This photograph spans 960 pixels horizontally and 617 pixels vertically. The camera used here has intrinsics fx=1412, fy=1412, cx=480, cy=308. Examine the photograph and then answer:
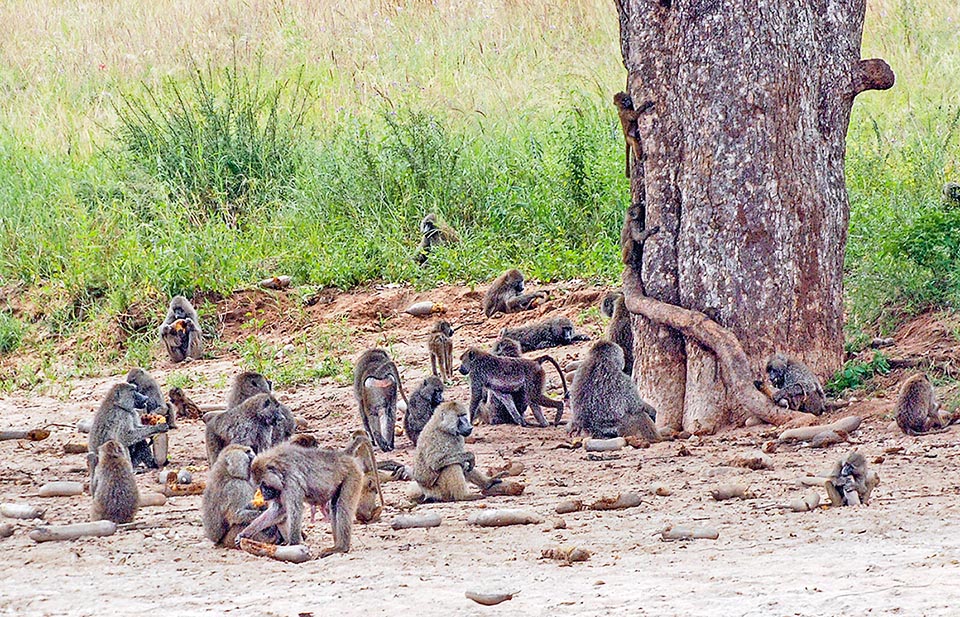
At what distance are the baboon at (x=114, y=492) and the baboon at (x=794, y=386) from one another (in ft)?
13.5

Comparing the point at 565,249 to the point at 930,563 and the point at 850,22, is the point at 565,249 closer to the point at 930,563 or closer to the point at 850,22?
the point at 850,22

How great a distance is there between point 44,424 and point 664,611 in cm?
734

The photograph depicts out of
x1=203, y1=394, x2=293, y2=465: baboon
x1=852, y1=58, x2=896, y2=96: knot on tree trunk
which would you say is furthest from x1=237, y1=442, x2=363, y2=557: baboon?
x1=852, y1=58, x2=896, y2=96: knot on tree trunk

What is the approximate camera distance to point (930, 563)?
5438mm

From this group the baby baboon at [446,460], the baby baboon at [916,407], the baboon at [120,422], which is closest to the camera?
the baby baboon at [446,460]

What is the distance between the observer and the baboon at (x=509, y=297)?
42.6ft

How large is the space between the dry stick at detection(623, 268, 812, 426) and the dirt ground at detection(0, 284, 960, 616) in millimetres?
178

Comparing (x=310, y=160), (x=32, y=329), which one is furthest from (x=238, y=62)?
(x=32, y=329)

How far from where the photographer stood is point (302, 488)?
21.2ft

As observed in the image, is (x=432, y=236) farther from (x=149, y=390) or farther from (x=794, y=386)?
(x=794, y=386)

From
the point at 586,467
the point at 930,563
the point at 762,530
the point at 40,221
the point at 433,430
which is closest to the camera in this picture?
the point at 930,563

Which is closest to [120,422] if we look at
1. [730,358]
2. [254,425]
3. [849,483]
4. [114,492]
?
[254,425]

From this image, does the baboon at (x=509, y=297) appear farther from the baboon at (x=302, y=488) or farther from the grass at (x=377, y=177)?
the baboon at (x=302, y=488)

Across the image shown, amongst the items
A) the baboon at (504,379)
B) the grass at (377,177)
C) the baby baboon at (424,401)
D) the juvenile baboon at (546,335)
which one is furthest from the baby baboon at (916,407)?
the juvenile baboon at (546,335)
